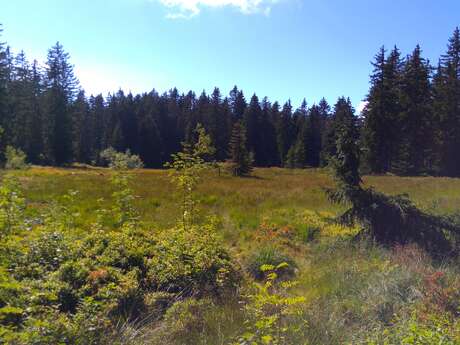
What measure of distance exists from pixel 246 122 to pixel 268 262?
191 ft

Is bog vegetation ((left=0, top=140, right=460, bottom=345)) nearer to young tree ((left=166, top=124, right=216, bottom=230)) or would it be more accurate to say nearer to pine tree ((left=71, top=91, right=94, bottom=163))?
young tree ((left=166, top=124, right=216, bottom=230))

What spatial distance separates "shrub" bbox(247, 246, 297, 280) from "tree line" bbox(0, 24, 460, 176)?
46.7ft

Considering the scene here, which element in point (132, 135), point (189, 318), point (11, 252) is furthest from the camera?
point (132, 135)

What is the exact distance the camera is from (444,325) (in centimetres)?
412

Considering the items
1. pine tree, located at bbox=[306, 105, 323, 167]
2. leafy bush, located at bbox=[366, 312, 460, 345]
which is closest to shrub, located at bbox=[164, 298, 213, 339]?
leafy bush, located at bbox=[366, 312, 460, 345]

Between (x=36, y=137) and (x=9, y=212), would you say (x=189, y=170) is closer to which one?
(x=9, y=212)

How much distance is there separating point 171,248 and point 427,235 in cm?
486

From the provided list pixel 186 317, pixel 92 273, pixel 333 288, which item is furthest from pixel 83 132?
pixel 186 317

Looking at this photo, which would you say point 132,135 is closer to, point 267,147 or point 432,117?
point 267,147

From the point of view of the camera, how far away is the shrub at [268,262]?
6594mm

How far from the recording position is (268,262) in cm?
670

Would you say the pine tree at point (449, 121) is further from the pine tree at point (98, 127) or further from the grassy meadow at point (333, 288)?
the pine tree at point (98, 127)

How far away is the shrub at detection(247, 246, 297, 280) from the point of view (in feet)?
21.6

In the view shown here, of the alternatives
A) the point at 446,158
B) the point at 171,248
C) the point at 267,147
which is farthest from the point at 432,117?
the point at 171,248
